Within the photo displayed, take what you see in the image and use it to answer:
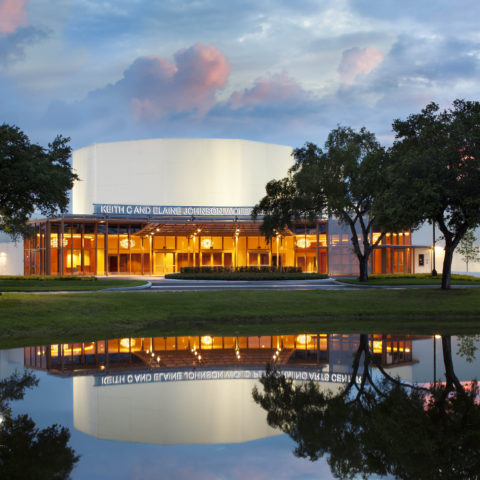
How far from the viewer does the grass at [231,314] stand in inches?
770

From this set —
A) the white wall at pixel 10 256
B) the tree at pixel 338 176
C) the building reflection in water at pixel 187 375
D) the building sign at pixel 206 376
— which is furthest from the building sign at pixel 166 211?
the building sign at pixel 206 376

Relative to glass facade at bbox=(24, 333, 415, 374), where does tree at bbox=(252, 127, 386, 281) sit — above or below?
above

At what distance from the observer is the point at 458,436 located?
7.80 metres

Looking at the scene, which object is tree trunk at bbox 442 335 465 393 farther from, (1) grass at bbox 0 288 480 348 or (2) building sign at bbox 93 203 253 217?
(2) building sign at bbox 93 203 253 217

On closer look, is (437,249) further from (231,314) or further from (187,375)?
→ (187,375)

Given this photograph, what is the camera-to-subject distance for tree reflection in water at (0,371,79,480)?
21.5 feet

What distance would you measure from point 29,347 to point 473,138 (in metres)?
23.5

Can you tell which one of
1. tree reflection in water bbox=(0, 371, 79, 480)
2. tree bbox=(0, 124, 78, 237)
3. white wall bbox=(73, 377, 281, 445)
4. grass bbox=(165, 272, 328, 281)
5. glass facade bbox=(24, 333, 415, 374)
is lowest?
glass facade bbox=(24, 333, 415, 374)

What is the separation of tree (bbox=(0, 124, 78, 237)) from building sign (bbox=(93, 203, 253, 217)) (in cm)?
2793

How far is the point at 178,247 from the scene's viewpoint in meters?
62.5

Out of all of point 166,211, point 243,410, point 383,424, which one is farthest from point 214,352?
point 166,211

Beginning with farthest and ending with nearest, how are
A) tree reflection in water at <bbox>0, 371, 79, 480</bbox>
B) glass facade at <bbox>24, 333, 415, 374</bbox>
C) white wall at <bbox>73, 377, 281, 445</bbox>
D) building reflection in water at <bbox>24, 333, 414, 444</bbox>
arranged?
glass facade at <bbox>24, 333, 415, 374</bbox>, building reflection in water at <bbox>24, 333, 414, 444</bbox>, white wall at <bbox>73, 377, 281, 445</bbox>, tree reflection in water at <bbox>0, 371, 79, 480</bbox>

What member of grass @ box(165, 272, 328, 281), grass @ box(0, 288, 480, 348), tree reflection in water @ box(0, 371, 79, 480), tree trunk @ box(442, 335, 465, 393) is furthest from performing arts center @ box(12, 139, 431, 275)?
tree reflection in water @ box(0, 371, 79, 480)

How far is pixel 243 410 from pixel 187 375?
304 centimetres
